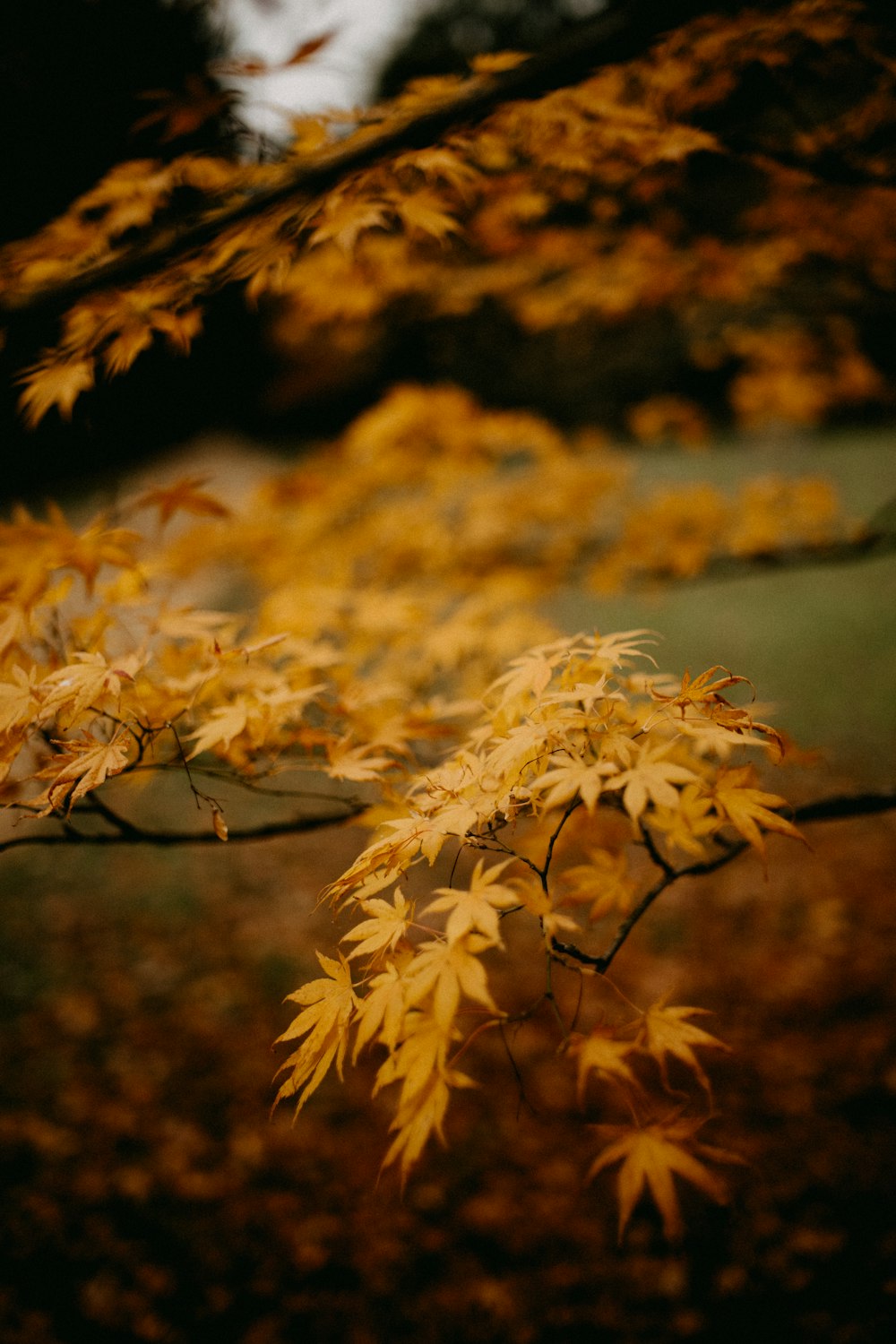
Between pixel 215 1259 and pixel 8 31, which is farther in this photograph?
pixel 215 1259

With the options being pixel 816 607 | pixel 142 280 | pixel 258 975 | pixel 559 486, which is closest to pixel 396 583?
pixel 559 486

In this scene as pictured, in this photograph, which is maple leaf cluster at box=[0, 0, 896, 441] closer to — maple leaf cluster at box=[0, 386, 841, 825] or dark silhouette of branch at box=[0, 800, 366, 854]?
maple leaf cluster at box=[0, 386, 841, 825]

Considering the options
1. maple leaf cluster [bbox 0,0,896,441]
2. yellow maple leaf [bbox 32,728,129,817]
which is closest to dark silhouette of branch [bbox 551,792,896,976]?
yellow maple leaf [bbox 32,728,129,817]

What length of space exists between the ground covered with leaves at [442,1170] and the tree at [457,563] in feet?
1.39

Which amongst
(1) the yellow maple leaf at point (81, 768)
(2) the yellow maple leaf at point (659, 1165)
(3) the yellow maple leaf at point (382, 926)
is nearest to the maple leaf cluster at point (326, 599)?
(1) the yellow maple leaf at point (81, 768)

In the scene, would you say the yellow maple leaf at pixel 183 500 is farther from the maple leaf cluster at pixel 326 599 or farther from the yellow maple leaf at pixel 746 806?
the yellow maple leaf at pixel 746 806

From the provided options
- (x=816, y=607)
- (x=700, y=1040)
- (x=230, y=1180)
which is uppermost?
(x=700, y=1040)

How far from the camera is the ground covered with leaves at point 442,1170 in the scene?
Answer: 2459 millimetres

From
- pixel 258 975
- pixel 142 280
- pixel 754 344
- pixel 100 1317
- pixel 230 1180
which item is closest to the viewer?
pixel 142 280

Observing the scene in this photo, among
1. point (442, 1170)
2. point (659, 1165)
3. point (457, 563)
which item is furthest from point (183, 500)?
point (442, 1170)

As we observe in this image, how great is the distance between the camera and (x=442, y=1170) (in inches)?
117

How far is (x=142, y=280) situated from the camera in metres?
1.40

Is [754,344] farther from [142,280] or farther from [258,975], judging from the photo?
[258,975]

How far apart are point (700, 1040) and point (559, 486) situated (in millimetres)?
3606
